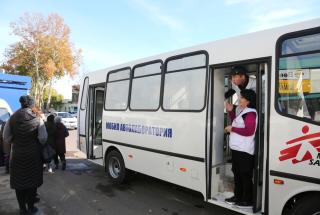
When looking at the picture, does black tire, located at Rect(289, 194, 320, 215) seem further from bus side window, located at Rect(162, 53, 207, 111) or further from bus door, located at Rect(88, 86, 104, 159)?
bus door, located at Rect(88, 86, 104, 159)

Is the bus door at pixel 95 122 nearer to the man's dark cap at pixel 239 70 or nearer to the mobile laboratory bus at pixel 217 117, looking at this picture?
the mobile laboratory bus at pixel 217 117

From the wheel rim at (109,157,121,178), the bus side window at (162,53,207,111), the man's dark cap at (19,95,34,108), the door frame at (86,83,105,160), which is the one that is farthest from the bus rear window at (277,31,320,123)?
the door frame at (86,83,105,160)

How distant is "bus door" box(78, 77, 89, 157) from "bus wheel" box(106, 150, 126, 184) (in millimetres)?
1233

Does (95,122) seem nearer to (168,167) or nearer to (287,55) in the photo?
(168,167)

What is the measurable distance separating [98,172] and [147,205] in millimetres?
3062

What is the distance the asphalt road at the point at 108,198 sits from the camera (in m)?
5.17

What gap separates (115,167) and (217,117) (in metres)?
3.33

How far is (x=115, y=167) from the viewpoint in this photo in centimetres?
705

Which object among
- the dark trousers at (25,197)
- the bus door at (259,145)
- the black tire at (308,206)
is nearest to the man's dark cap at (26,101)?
the dark trousers at (25,197)

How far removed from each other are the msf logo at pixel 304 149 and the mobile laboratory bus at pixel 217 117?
0.01m

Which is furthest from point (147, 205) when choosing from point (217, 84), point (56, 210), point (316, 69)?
point (316, 69)

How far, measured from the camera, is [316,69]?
10.8ft

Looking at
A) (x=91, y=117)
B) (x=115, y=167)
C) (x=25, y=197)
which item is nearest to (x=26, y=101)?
(x=25, y=197)

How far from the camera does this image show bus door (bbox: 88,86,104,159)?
7961 mm
